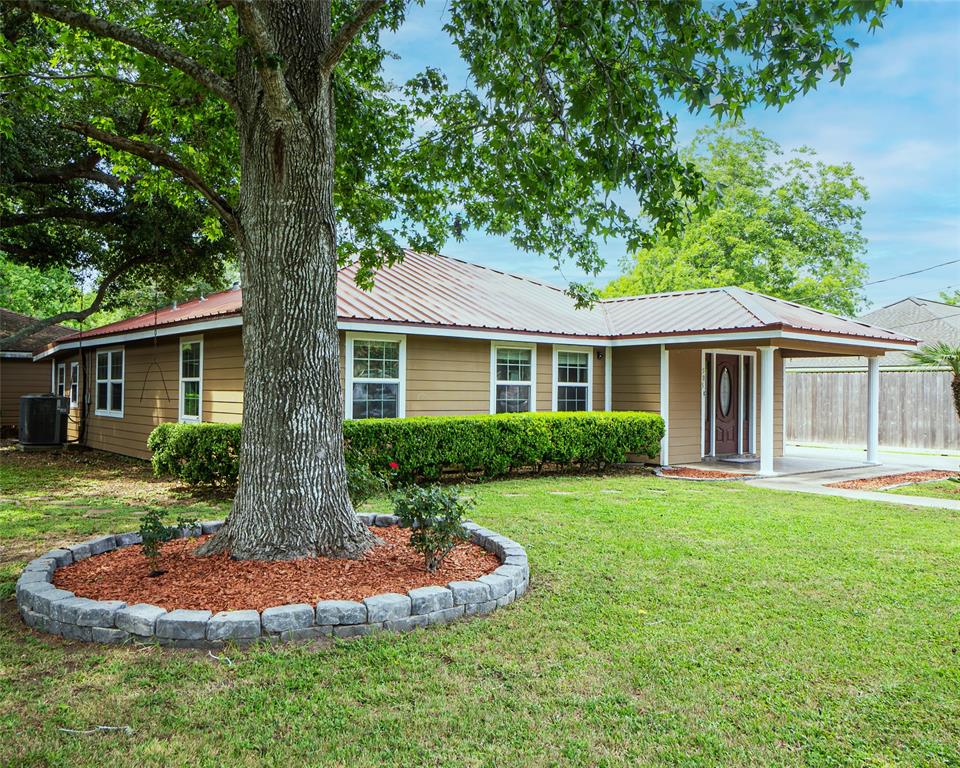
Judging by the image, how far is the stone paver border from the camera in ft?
12.1

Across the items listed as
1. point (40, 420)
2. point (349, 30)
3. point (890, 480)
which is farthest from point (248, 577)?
point (40, 420)

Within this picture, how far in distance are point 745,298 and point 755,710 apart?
469 inches

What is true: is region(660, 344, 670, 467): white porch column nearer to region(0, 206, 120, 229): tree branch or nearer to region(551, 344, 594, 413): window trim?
region(551, 344, 594, 413): window trim

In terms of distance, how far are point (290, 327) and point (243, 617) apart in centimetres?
208

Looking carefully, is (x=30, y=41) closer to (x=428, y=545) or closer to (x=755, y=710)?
(x=428, y=545)

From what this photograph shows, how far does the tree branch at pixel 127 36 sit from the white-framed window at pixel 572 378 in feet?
28.0

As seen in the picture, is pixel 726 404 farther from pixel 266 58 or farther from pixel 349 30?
pixel 266 58

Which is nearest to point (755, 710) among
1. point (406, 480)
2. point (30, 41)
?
point (406, 480)

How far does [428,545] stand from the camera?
474 cm

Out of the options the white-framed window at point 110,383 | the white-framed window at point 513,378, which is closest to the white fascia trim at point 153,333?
the white-framed window at point 110,383

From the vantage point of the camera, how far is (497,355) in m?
12.0

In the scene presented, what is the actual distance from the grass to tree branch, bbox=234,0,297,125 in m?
3.63

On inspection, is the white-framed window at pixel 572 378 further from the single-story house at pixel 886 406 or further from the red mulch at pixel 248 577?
the single-story house at pixel 886 406

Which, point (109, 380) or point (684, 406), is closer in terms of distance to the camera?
point (684, 406)
